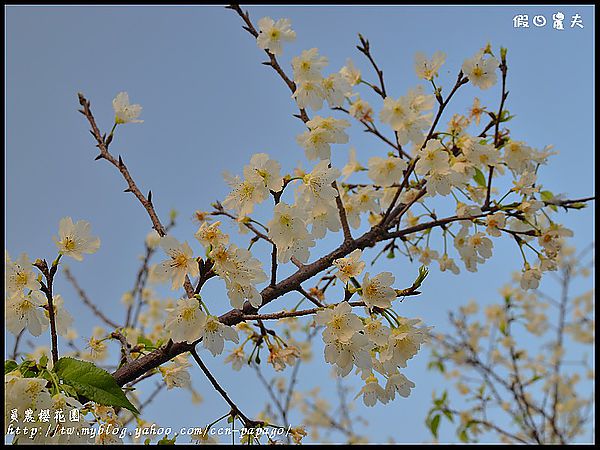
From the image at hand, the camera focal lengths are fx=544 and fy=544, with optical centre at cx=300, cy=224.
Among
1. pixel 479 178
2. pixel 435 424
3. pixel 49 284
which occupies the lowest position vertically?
pixel 49 284

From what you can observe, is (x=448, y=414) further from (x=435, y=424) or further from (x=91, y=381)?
(x=91, y=381)

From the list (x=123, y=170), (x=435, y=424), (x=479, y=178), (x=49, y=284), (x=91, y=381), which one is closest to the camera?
(x=91, y=381)

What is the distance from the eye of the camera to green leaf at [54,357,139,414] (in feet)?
3.64

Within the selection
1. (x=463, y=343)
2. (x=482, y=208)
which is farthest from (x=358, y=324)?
(x=463, y=343)

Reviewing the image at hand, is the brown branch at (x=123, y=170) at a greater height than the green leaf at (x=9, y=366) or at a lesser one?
greater

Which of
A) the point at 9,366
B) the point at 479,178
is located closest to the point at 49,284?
the point at 9,366

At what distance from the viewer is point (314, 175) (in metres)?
1.45

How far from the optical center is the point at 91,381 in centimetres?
112

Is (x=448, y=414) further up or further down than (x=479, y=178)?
further down

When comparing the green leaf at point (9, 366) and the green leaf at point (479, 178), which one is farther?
the green leaf at point (479, 178)

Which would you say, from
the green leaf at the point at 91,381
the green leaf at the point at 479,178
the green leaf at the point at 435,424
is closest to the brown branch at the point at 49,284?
the green leaf at the point at 91,381

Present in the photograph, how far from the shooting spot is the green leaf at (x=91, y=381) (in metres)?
1.11

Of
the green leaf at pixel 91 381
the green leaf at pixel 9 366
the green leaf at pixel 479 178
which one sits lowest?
the green leaf at pixel 91 381

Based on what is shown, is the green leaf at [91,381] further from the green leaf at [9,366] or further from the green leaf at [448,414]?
the green leaf at [448,414]
